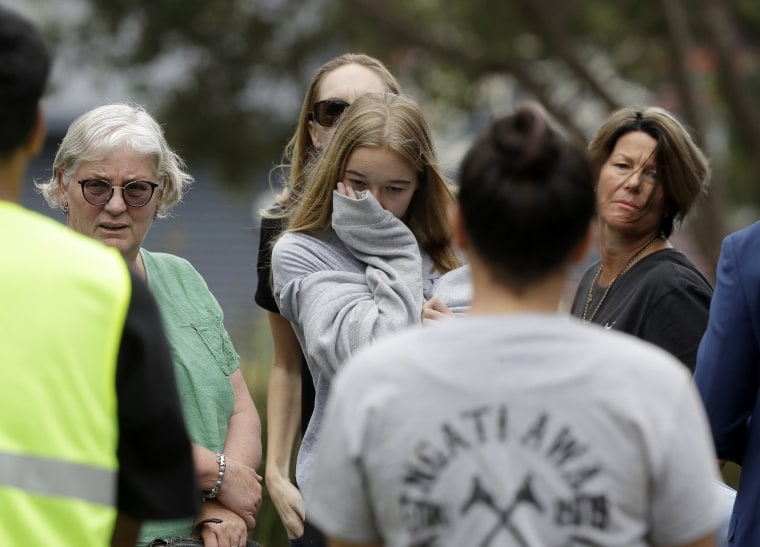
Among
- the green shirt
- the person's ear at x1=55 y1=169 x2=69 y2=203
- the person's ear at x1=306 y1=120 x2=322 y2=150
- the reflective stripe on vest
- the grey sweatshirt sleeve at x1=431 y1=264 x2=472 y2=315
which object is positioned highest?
the person's ear at x1=306 y1=120 x2=322 y2=150

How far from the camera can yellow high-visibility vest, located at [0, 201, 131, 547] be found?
6.86ft

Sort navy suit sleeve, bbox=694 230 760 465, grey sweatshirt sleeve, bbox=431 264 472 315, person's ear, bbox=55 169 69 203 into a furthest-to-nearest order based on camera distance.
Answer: person's ear, bbox=55 169 69 203 → grey sweatshirt sleeve, bbox=431 264 472 315 → navy suit sleeve, bbox=694 230 760 465

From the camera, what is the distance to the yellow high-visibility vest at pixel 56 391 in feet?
6.86

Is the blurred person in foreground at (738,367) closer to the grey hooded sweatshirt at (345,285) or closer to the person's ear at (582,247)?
the grey hooded sweatshirt at (345,285)

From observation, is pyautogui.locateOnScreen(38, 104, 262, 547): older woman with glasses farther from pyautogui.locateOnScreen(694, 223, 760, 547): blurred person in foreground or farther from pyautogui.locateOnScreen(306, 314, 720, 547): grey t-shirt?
pyautogui.locateOnScreen(306, 314, 720, 547): grey t-shirt

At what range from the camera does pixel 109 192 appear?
3.70 meters

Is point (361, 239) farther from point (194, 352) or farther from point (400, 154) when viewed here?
point (194, 352)

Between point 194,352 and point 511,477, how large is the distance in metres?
1.75

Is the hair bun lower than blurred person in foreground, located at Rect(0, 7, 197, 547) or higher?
higher

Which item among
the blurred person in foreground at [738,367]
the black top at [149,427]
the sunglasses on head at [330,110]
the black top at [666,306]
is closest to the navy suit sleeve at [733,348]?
the blurred person in foreground at [738,367]

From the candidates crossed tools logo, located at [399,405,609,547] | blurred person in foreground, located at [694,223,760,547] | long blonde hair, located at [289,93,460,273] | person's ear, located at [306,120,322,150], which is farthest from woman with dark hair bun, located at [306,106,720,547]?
person's ear, located at [306,120,322,150]

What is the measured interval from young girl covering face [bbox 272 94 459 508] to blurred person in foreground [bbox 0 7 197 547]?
1.26 meters

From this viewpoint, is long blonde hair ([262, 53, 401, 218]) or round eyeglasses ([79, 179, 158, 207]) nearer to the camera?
round eyeglasses ([79, 179, 158, 207])

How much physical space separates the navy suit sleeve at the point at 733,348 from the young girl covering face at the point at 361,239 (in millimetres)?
811
